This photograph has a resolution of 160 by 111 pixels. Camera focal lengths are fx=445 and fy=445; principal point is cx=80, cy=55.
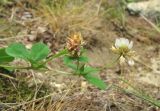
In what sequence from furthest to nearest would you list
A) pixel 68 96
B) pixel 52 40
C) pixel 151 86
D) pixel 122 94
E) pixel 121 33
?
pixel 121 33 < pixel 52 40 < pixel 151 86 < pixel 122 94 < pixel 68 96

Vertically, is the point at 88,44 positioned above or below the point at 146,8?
below

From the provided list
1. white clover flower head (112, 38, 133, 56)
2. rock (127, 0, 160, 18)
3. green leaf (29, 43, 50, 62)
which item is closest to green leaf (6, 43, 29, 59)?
green leaf (29, 43, 50, 62)

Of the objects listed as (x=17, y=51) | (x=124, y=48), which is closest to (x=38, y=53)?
(x=17, y=51)

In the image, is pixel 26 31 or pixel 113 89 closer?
pixel 113 89

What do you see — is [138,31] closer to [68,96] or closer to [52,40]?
[52,40]

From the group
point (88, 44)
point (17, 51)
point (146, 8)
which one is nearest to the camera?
point (17, 51)

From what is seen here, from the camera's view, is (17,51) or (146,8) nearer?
(17,51)

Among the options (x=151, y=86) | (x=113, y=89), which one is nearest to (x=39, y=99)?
(x=113, y=89)

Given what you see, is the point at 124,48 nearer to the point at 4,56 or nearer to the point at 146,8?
the point at 4,56

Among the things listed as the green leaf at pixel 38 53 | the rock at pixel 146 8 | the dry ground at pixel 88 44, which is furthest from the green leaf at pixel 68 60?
the rock at pixel 146 8
